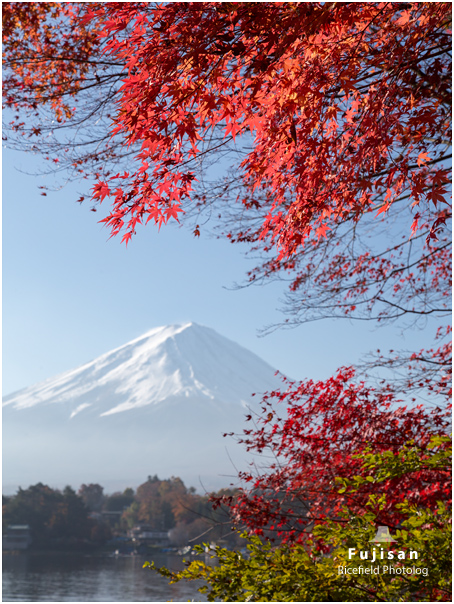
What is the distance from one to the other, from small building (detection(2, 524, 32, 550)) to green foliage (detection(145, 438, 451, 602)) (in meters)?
29.6

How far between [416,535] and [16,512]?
30857mm

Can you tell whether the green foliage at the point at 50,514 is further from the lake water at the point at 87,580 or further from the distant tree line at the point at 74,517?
the lake water at the point at 87,580

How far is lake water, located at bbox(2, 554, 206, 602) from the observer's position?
74.0 ft

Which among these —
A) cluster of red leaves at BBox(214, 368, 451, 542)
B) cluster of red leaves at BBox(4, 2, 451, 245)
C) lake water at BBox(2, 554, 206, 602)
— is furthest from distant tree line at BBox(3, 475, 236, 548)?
cluster of red leaves at BBox(4, 2, 451, 245)

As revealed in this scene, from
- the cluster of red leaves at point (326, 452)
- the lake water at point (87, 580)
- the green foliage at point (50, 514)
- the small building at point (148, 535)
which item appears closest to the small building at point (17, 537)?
the green foliage at point (50, 514)

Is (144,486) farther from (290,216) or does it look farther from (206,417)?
(206,417)

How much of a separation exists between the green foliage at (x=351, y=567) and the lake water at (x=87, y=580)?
816 inches

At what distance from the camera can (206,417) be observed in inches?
3573

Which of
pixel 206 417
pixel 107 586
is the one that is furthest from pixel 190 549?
pixel 206 417

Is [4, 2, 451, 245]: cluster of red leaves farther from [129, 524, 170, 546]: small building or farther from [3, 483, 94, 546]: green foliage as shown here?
[3, 483, 94, 546]: green foliage

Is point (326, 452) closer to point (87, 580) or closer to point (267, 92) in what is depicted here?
point (267, 92)

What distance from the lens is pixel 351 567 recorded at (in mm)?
3465

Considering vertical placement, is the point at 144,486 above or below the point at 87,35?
below

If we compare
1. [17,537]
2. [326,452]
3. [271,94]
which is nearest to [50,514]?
[17,537]
